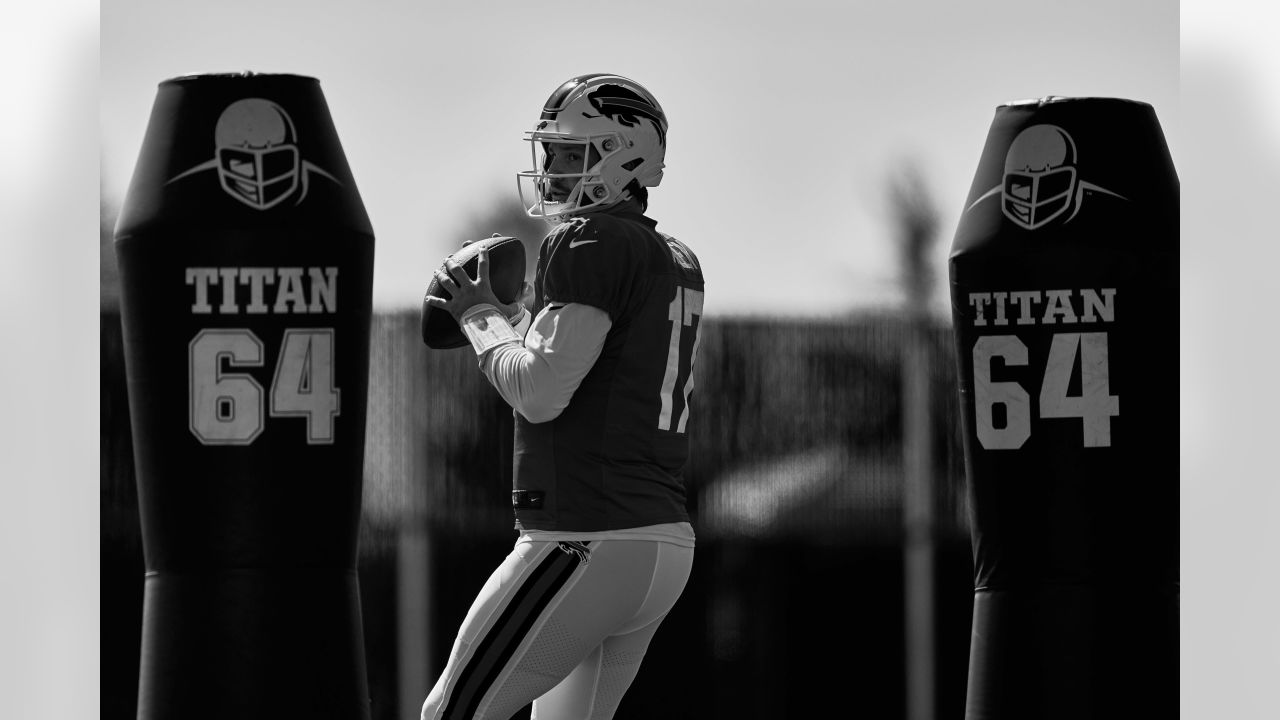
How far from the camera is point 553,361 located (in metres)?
2.90

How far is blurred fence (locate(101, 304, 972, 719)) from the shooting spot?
4.87m

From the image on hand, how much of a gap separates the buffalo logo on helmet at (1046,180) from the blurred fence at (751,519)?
42.4 inches

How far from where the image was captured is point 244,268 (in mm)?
3609

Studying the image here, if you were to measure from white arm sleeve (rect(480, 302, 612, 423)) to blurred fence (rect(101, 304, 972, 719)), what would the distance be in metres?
1.84

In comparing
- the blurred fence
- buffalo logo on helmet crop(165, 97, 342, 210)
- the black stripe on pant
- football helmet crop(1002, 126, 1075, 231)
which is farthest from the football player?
the blurred fence

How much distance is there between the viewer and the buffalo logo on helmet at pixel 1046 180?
3.90m

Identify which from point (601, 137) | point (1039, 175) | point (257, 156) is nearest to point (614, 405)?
point (601, 137)

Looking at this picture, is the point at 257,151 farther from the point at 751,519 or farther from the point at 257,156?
the point at 751,519

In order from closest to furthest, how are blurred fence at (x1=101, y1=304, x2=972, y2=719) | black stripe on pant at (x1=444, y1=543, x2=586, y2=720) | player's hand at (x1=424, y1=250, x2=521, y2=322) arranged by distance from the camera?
black stripe on pant at (x1=444, y1=543, x2=586, y2=720)
player's hand at (x1=424, y1=250, x2=521, y2=322)
blurred fence at (x1=101, y1=304, x2=972, y2=719)

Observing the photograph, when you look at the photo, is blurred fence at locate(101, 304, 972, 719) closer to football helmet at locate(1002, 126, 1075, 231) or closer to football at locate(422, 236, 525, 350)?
football helmet at locate(1002, 126, 1075, 231)

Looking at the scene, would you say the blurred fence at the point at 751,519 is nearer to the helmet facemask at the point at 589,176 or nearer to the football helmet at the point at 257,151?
the football helmet at the point at 257,151

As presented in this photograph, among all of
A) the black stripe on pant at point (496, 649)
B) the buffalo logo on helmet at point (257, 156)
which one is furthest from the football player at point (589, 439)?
the buffalo logo on helmet at point (257, 156)

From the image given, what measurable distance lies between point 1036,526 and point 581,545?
1.51m

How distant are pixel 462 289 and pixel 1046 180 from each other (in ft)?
5.30
